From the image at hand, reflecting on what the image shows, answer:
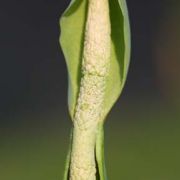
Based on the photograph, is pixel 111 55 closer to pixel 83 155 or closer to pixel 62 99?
pixel 83 155

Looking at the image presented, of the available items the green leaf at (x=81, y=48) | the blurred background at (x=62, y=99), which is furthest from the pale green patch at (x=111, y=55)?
the blurred background at (x=62, y=99)

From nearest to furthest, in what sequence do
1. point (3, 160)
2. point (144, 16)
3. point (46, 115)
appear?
1. point (3, 160)
2. point (46, 115)
3. point (144, 16)

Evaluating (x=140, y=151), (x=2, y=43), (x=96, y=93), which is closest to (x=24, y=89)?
(x=2, y=43)

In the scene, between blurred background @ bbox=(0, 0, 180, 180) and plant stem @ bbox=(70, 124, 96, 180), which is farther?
blurred background @ bbox=(0, 0, 180, 180)

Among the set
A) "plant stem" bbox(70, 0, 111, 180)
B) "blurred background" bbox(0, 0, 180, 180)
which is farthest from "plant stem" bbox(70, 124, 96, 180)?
"blurred background" bbox(0, 0, 180, 180)

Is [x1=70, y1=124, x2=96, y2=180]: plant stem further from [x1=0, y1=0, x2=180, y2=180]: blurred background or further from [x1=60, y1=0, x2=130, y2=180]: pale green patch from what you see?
[x1=0, y1=0, x2=180, y2=180]: blurred background

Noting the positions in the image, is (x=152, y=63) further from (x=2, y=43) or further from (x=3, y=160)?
(x=3, y=160)
